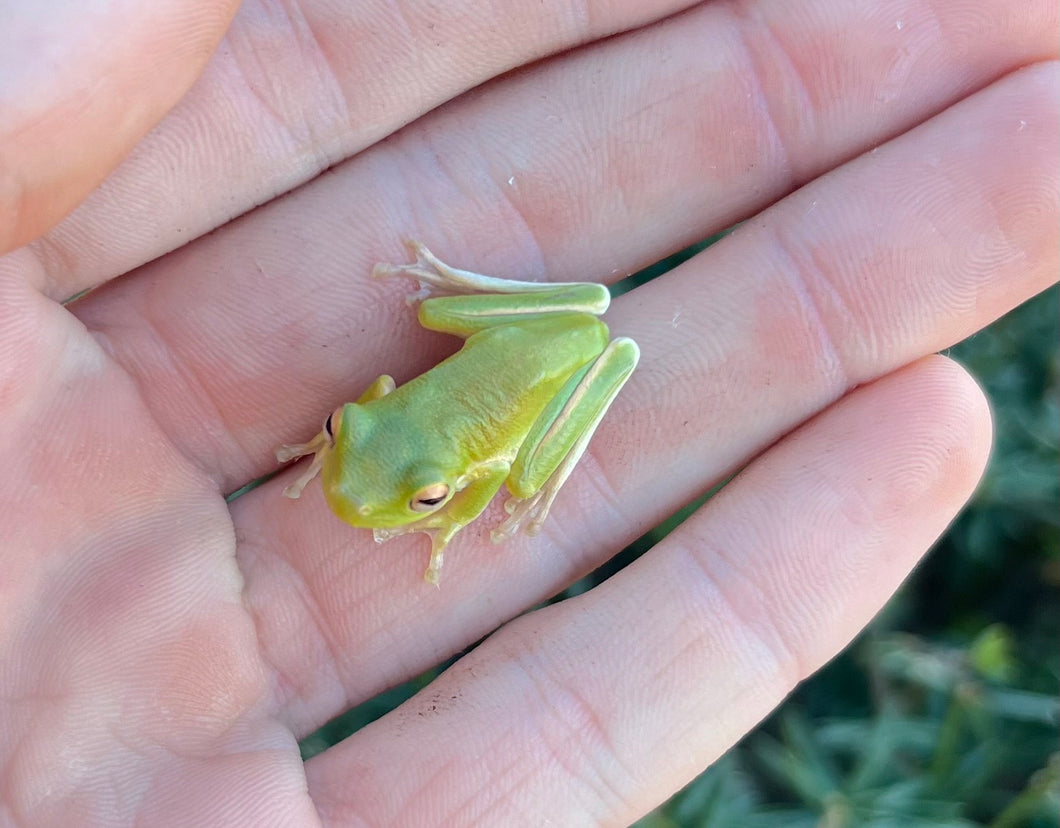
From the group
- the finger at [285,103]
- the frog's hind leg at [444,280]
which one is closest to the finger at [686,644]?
the frog's hind leg at [444,280]

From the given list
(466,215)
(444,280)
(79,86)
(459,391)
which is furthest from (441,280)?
(79,86)

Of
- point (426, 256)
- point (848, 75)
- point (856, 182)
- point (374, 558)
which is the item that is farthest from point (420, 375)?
point (848, 75)

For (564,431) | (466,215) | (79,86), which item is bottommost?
(564,431)

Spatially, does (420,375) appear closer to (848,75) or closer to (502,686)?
(502,686)

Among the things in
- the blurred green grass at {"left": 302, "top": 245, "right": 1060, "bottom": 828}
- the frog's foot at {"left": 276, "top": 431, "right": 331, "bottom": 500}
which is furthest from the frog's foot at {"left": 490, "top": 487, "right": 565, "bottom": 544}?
the blurred green grass at {"left": 302, "top": 245, "right": 1060, "bottom": 828}

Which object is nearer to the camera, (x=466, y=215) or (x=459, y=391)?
(x=459, y=391)

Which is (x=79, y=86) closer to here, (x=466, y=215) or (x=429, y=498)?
(x=466, y=215)

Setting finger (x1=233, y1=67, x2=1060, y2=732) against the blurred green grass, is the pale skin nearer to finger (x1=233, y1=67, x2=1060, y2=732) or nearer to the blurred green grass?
finger (x1=233, y1=67, x2=1060, y2=732)
